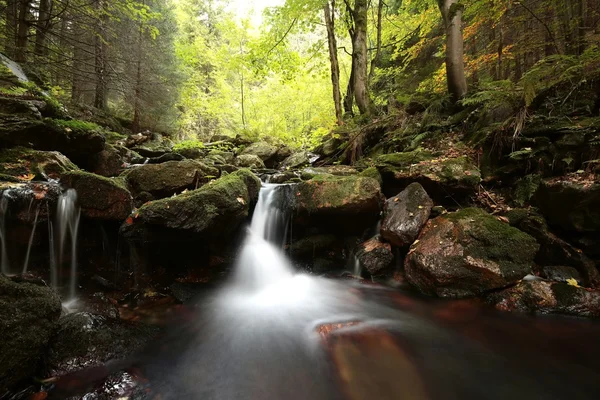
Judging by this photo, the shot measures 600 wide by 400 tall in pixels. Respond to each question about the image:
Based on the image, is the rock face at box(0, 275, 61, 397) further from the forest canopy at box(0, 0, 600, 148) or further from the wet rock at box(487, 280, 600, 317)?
the wet rock at box(487, 280, 600, 317)

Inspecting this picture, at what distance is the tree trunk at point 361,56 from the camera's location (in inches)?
396

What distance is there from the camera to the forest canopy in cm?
636

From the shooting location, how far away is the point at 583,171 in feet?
14.0

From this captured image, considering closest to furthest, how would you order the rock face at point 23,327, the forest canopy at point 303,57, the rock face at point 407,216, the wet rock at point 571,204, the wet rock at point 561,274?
the rock face at point 23,327
the wet rock at point 571,204
the wet rock at point 561,274
the rock face at point 407,216
the forest canopy at point 303,57

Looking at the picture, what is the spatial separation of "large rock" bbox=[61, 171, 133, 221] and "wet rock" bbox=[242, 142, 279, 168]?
8440mm

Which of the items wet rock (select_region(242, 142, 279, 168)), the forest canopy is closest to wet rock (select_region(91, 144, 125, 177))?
the forest canopy

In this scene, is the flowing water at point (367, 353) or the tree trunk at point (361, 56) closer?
the flowing water at point (367, 353)

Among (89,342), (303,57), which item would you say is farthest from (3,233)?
(303,57)

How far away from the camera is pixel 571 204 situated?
4.11 m

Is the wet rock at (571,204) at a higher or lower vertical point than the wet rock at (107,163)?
lower

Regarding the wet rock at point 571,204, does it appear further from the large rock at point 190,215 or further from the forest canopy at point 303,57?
the large rock at point 190,215

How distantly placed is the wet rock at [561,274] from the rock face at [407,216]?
1930mm

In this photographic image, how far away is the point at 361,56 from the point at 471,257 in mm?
8881

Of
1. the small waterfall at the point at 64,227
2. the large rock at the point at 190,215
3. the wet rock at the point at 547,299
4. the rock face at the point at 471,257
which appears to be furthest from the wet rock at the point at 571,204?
the small waterfall at the point at 64,227
